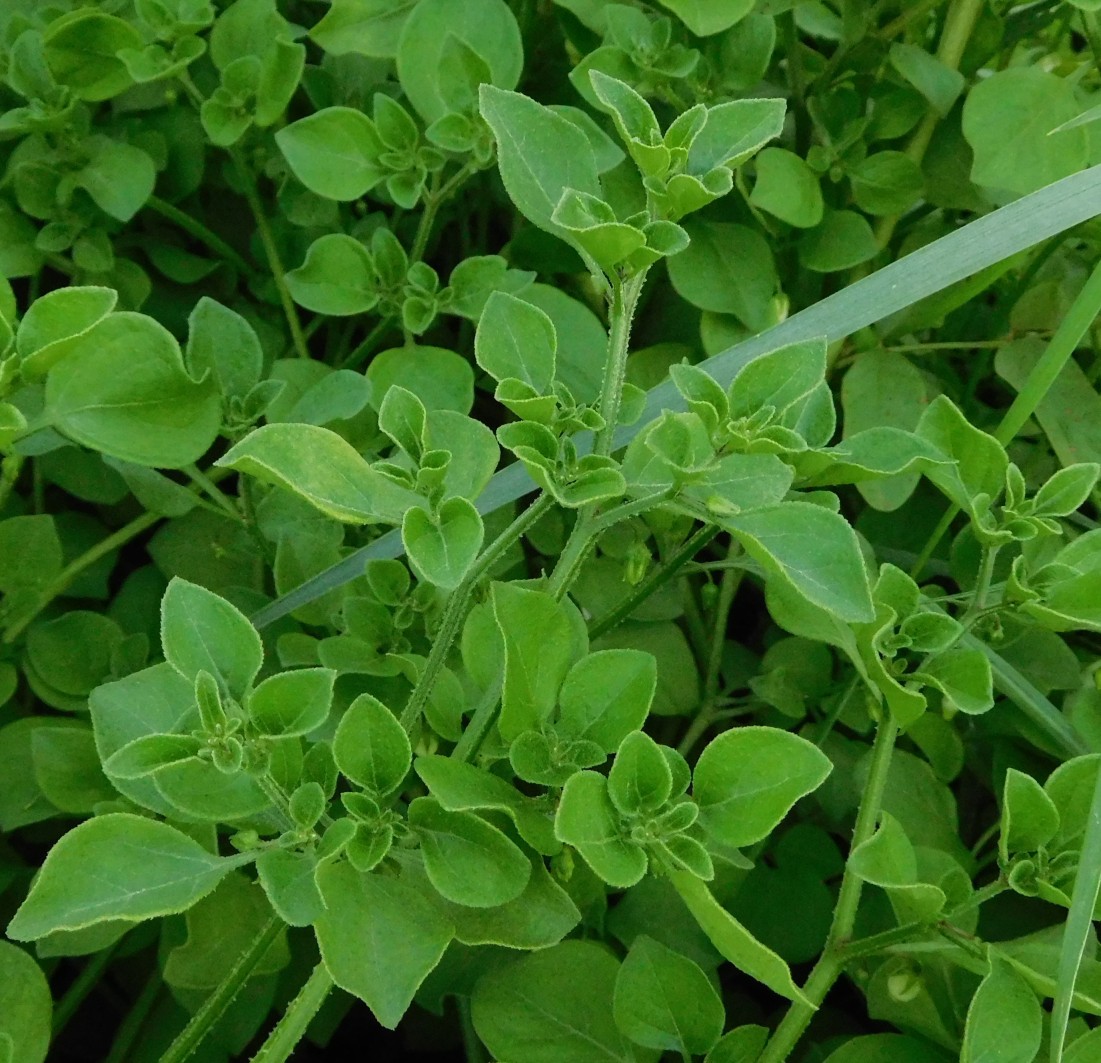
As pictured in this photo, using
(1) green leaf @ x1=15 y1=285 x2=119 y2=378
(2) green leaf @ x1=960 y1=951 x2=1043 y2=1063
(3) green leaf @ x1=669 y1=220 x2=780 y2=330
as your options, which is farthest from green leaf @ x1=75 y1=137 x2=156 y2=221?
(2) green leaf @ x1=960 y1=951 x2=1043 y2=1063

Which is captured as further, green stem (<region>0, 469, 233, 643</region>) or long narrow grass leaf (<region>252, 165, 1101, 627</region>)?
green stem (<region>0, 469, 233, 643</region>)

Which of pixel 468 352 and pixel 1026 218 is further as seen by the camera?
pixel 468 352

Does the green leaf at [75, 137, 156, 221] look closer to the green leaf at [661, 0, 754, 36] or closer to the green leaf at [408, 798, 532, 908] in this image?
the green leaf at [661, 0, 754, 36]

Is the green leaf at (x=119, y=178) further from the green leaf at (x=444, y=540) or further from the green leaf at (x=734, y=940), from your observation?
the green leaf at (x=734, y=940)

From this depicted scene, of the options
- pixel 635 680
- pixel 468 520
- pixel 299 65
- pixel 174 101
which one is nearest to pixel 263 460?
pixel 468 520

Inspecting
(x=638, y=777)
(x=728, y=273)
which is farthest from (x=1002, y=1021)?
(x=728, y=273)

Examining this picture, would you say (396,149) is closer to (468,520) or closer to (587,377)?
(587,377)
